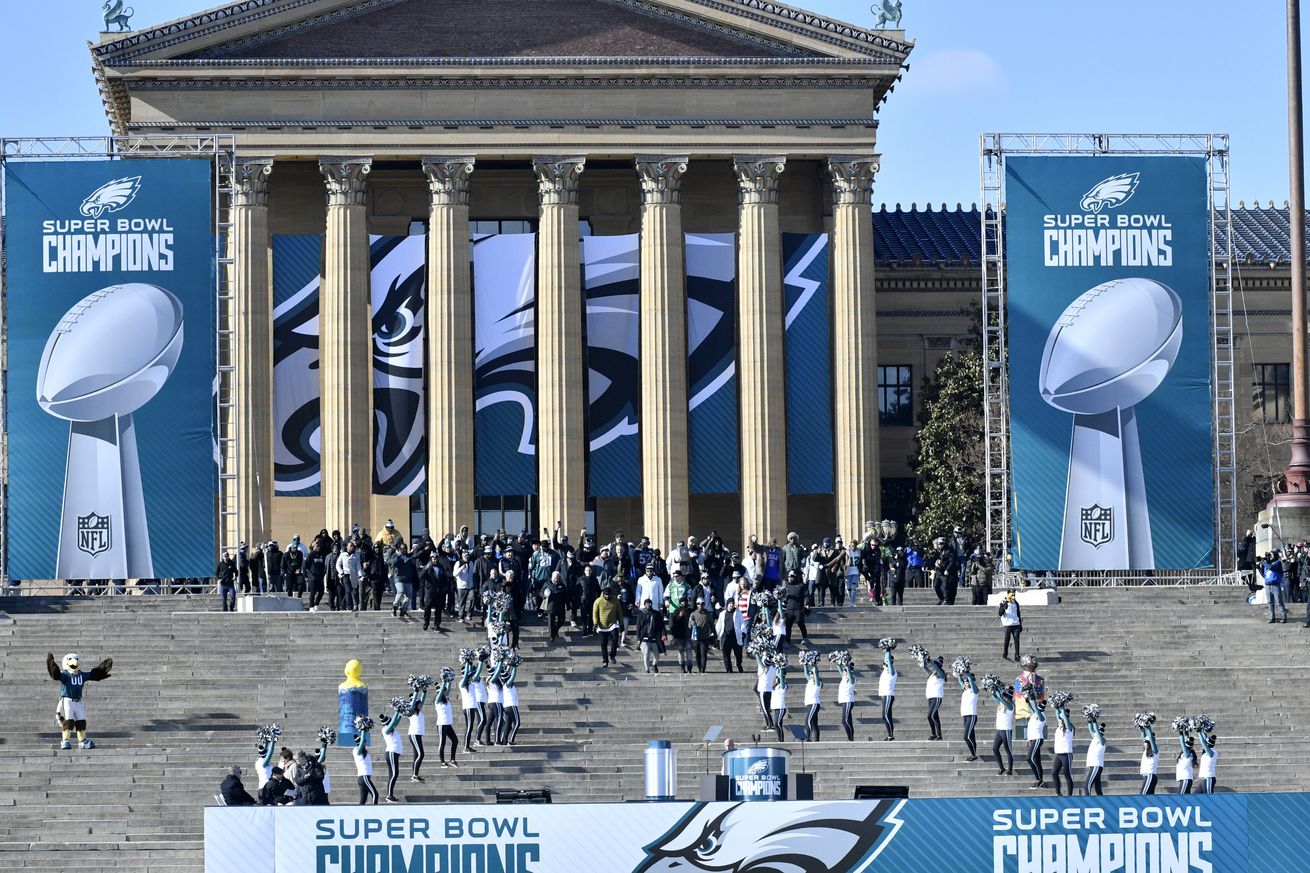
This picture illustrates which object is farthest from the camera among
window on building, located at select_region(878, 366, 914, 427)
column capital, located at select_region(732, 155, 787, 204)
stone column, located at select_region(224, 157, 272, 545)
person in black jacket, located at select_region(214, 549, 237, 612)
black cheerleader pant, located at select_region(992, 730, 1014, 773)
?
window on building, located at select_region(878, 366, 914, 427)

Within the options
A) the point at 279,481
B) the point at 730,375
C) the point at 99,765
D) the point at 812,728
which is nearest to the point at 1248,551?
the point at 730,375

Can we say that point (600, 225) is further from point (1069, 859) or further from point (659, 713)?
point (1069, 859)

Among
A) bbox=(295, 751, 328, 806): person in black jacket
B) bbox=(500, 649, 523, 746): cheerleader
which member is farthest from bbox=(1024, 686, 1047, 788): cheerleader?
bbox=(295, 751, 328, 806): person in black jacket

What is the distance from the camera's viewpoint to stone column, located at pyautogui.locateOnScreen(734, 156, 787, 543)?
5953 centimetres

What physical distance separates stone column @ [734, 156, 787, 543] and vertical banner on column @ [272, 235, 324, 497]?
9.58 meters

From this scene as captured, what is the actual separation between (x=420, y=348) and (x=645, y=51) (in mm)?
8569

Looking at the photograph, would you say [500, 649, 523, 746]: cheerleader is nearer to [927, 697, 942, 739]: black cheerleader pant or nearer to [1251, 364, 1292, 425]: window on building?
[927, 697, 942, 739]: black cheerleader pant

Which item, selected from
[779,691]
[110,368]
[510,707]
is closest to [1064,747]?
[779,691]

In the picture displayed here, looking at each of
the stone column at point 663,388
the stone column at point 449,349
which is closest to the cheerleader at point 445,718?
the stone column at point 449,349

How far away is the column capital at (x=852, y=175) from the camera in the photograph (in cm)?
6078

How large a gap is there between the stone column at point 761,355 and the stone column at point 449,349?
20.2 feet

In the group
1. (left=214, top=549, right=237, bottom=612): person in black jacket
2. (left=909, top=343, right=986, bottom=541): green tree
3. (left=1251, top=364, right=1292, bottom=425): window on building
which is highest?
(left=1251, top=364, right=1292, bottom=425): window on building

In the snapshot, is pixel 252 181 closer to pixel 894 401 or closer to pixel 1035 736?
pixel 894 401

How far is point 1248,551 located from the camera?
173ft
